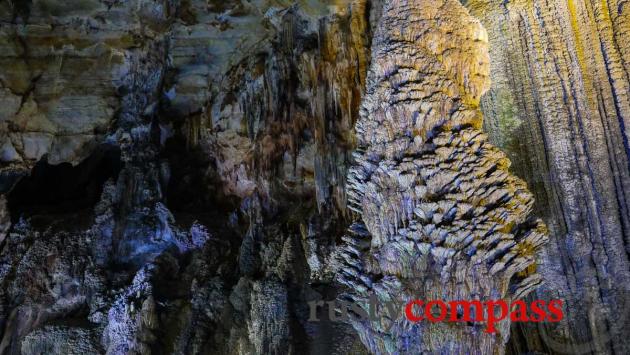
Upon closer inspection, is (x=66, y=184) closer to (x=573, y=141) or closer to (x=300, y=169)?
(x=300, y=169)

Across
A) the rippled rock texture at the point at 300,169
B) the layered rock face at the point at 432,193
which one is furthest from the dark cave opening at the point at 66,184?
the layered rock face at the point at 432,193

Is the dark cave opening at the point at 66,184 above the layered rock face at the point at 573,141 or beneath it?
above

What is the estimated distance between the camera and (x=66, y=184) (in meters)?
8.34

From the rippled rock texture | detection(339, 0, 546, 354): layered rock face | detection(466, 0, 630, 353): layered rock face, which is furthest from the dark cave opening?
detection(466, 0, 630, 353): layered rock face

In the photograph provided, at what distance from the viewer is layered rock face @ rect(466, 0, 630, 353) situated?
3.10 metres

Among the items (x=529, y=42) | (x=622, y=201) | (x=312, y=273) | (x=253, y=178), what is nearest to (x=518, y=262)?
(x=622, y=201)

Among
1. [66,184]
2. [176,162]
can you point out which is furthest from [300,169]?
[66,184]

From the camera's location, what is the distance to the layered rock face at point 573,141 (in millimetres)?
3104

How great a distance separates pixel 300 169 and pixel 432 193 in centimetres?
363

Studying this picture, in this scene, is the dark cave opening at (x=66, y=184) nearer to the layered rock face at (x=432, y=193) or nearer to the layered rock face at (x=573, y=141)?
the layered rock face at (x=432, y=193)

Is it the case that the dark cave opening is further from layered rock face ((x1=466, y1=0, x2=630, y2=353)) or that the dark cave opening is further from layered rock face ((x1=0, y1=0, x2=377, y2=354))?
layered rock face ((x1=466, y1=0, x2=630, y2=353))

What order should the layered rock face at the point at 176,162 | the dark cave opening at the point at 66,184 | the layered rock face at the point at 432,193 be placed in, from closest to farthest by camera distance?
the layered rock face at the point at 432,193 < the layered rock face at the point at 176,162 < the dark cave opening at the point at 66,184

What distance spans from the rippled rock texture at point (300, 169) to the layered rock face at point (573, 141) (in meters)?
0.01

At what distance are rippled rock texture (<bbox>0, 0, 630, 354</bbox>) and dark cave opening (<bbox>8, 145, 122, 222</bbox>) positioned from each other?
3cm
